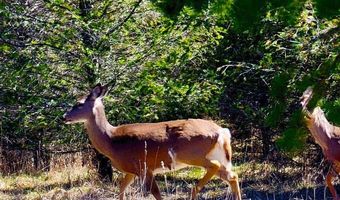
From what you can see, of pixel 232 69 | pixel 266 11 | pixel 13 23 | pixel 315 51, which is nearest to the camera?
pixel 266 11

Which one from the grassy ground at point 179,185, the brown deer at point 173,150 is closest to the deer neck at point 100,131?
the brown deer at point 173,150

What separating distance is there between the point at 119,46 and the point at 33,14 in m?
1.35

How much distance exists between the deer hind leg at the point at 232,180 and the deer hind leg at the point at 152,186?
0.89 meters

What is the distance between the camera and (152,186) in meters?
9.75

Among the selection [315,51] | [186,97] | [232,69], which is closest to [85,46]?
[186,97]

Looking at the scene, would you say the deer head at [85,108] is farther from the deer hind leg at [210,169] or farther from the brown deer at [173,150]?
the deer hind leg at [210,169]

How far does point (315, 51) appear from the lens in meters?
10.0

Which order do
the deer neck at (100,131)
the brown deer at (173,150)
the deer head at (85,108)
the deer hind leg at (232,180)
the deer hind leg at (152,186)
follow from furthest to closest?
the deer head at (85,108) < the deer neck at (100,131) < the brown deer at (173,150) < the deer hind leg at (232,180) < the deer hind leg at (152,186)

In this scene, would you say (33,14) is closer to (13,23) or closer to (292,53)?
(13,23)

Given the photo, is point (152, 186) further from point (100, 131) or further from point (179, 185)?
point (179, 185)

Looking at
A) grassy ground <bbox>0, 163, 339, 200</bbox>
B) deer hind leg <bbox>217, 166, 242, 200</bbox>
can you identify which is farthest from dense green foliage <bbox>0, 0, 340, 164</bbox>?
deer hind leg <bbox>217, 166, 242, 200</bbox>

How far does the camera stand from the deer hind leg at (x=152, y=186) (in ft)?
31.9

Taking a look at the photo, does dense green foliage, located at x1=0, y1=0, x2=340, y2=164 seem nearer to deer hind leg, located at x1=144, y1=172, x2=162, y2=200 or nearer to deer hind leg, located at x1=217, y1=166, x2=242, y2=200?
deer hind leg, located at x1=217, y1=166, x2=242, y2=200

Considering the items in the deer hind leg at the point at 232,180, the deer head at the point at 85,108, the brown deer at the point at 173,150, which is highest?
the deer head at the point at 85,108
